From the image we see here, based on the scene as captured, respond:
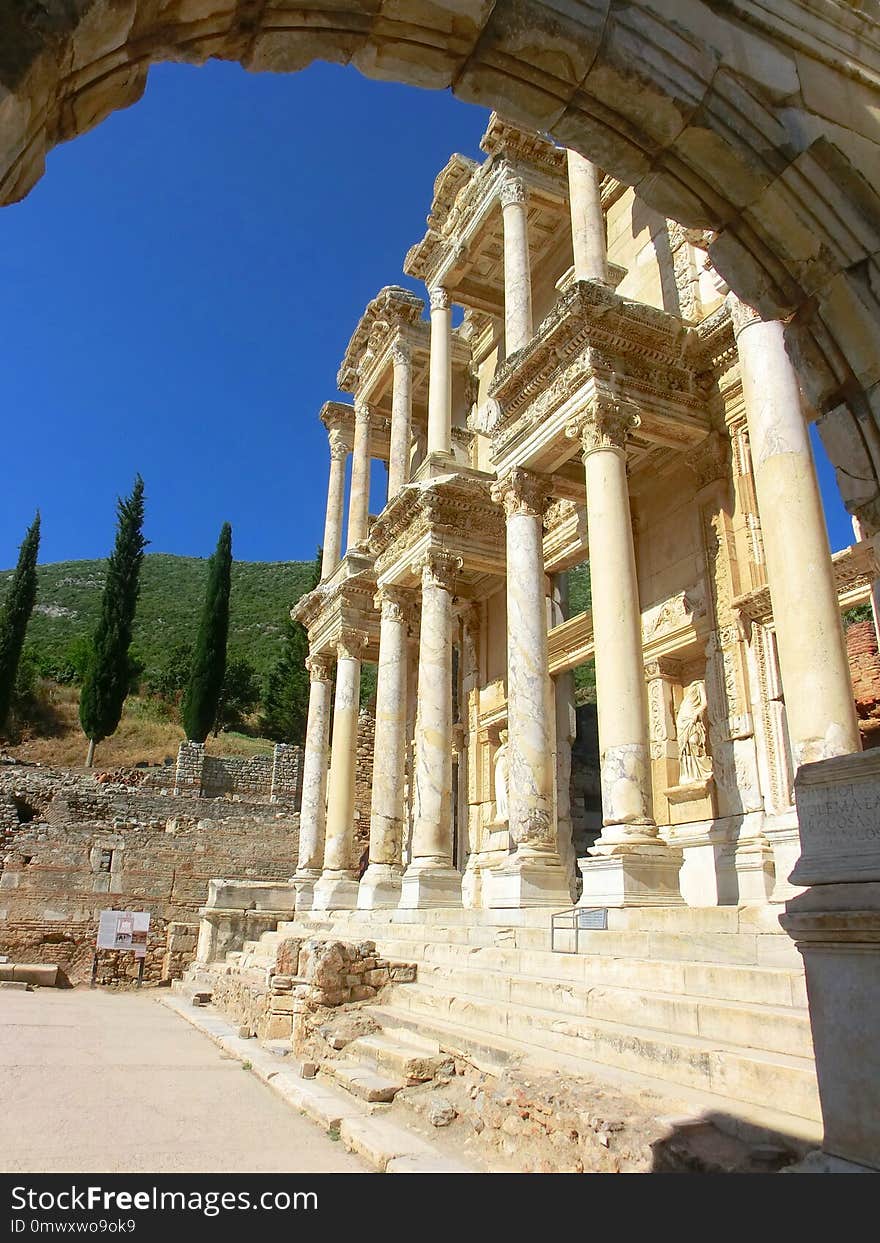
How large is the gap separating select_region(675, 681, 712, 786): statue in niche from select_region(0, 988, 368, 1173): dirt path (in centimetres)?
760

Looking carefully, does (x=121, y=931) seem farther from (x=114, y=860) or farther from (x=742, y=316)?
(x=742, y=316)

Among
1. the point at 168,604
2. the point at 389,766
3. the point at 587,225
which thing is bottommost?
the point at 389,766

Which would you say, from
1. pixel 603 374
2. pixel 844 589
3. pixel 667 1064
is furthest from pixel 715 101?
pixel 844 589

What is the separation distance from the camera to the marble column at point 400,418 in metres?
21.3

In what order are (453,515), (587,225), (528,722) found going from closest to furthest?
(528,722)
(587,225)
(453,515)

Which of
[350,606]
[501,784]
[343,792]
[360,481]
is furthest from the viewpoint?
[360,481]

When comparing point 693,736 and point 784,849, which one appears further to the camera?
point 693,736

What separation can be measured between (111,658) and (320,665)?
2334 centimetres

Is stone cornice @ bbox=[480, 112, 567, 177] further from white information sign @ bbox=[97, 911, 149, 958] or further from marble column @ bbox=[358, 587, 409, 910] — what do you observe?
white information sign @ bbox=[97, 911, 149, 958]

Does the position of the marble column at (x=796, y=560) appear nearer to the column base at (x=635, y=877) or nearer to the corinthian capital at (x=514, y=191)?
the column base at (x=635, y=877)

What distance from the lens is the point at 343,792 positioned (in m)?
21.5
